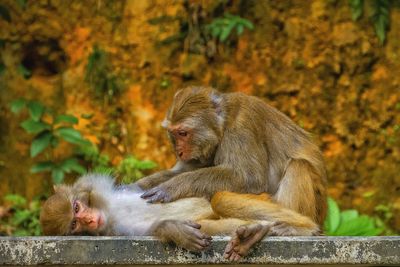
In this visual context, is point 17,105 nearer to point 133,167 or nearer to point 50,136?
point 50,136

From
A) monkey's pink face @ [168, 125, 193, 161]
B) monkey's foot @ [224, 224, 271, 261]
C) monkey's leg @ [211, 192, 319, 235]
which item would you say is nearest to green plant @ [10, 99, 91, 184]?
monkey's pink face @ [168, 125, 193, 161]

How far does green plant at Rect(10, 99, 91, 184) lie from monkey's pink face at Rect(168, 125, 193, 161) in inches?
139

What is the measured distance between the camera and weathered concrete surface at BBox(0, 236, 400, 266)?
4.24 meters

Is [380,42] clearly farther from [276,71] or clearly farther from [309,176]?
[309,176]

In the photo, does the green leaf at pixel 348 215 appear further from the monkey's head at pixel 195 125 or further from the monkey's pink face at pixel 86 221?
the monkey's pink face at pixel 86 221

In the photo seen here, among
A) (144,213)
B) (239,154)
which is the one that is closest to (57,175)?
(239,154)

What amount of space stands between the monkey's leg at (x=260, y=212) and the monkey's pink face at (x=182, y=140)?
26.5 inches

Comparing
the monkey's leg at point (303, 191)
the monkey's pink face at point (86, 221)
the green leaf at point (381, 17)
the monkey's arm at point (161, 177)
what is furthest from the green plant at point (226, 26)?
the monkey's pink face at point (86, 221)

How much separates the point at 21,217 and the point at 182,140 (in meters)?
4.03

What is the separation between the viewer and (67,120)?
365 inches

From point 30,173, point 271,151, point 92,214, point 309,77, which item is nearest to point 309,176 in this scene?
point 271,151

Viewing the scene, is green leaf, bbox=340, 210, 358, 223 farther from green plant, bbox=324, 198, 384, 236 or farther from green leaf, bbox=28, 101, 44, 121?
green leaf, bbox=28, 101, 44, 121

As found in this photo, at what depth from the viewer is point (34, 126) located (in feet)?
30.6

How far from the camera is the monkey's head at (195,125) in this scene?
579 cm
